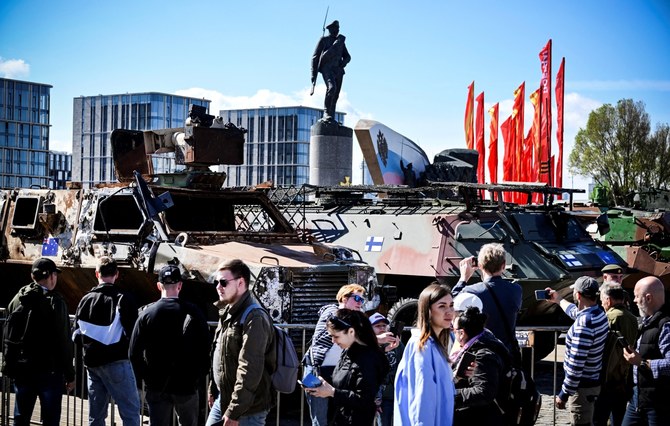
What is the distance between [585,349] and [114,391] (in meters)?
3.20

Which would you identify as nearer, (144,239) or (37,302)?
(37,302)

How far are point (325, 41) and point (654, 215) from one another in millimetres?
8269

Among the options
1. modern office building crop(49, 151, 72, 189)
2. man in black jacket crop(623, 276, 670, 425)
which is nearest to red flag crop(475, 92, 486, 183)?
man in black jacket crop(623, 276, 670, 425)

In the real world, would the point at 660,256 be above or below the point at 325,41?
below

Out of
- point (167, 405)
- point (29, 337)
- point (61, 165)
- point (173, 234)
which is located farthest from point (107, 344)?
point (61, 165)

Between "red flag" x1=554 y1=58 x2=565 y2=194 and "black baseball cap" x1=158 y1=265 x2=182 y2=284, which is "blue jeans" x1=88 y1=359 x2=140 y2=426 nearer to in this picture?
"black baseball cap" x1=158 y1=265 x2=182 y2=284

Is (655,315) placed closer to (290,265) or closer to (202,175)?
(290,265)

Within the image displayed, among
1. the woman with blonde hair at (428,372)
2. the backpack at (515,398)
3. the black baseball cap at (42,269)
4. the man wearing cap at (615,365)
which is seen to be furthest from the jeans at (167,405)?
the man wearing cap at (615,365)

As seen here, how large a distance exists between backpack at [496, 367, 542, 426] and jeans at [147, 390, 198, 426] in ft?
6.19

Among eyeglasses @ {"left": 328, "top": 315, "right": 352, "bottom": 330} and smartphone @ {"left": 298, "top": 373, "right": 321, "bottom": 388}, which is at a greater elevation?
eyeglasses @ {"left": 328, "top": 315, "right": 352, "bottom": 330}

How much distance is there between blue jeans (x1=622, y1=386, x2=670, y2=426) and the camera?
5.98 metres

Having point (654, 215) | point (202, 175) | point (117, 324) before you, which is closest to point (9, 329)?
point (117, 324)

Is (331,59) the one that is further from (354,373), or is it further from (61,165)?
(61,165)

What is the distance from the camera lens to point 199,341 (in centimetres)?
573
